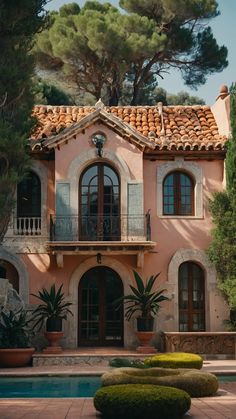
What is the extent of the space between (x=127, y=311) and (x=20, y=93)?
1015cm

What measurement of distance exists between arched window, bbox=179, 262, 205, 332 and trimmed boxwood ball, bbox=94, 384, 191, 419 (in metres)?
11.6

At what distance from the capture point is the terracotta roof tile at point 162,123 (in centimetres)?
2223

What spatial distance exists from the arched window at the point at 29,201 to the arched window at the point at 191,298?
533 cm

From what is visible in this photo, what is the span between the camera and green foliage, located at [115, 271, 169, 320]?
20.9 m

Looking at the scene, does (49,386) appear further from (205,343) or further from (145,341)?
(205,343)

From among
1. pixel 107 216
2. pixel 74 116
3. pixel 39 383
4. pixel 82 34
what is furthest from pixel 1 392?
pixel 82 34

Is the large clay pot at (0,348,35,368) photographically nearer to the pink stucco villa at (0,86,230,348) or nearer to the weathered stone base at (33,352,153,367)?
the weathered stone base at (33,352,153,367)

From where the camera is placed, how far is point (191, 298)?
22234 millimetres

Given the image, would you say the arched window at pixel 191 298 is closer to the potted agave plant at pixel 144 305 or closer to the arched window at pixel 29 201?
the potted agave plant at pixel 144 305

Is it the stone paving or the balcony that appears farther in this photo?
the balcony

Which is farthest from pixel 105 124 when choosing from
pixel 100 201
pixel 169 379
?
pixel 169 379

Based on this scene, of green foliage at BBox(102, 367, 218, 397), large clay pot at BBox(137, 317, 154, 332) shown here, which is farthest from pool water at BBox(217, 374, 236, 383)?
large clay pot at BBox(137, 317, 154, 332)

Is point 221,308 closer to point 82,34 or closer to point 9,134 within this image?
point 9,134

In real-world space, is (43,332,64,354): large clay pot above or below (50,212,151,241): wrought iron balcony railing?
below
